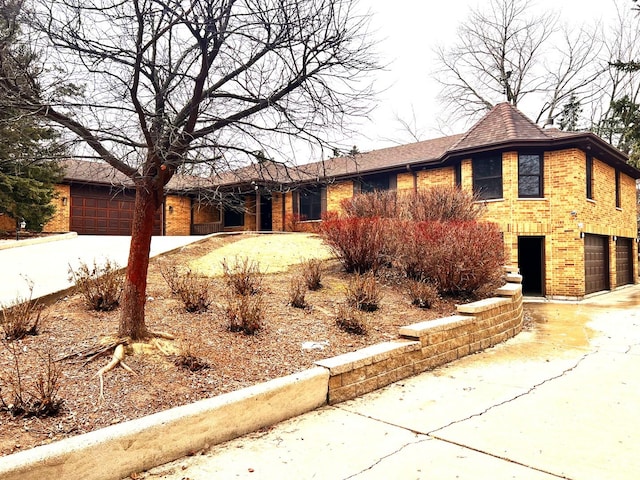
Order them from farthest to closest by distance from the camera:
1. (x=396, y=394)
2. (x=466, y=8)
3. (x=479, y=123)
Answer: (x=466, y=8) → (x=479, y=123) → (x=396, y=394)

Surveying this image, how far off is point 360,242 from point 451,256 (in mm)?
1802

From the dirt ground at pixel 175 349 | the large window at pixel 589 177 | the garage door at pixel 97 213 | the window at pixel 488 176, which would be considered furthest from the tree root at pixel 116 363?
the garage door at pixel 97 213

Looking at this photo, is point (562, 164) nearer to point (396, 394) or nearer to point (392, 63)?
point (392, 63)

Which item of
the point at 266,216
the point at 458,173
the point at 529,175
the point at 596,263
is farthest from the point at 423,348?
the point at 266,216

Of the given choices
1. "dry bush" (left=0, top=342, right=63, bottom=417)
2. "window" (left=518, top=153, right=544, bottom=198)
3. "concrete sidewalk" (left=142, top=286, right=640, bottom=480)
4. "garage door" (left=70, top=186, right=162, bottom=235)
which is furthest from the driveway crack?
"garage door" (left=70, top=186, right=162, bottom=235)

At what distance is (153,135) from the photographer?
14.1 ft

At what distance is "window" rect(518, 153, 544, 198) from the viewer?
46.4 feet

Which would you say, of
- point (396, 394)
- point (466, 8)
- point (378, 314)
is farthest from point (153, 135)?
point (466, 8)

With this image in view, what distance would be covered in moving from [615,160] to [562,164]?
4.37m

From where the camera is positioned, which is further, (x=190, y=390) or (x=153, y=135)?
(x=153, y=135)

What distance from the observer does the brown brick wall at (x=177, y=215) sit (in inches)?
886

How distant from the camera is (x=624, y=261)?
19031 millimetres

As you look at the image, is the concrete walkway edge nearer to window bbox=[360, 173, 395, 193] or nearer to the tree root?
the tree root

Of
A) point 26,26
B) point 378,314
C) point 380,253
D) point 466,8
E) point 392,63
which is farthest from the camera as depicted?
point 466,8
